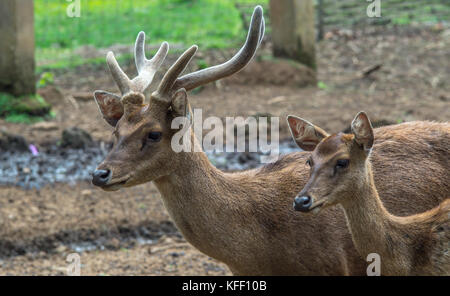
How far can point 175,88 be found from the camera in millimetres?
5125

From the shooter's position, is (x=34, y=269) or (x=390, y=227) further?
(x=34, y=269)

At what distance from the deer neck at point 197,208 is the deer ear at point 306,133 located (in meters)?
0.73

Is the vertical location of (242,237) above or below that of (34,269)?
above

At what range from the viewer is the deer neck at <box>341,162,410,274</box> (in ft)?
15.0

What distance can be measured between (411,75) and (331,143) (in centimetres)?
839

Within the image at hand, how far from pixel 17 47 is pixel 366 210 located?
6.87 meters

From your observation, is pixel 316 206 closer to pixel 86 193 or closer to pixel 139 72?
pixel 139 72

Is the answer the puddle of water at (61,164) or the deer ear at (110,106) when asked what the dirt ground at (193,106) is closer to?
the puddle of water at (61,164)

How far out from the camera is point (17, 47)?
33.2 ft

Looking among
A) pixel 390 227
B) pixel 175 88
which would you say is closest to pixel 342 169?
pixel 390 227

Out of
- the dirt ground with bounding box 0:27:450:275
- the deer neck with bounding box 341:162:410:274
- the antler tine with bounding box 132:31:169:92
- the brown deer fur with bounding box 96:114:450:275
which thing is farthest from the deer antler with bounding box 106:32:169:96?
the dirt ground with bounding box 0:27:450:275

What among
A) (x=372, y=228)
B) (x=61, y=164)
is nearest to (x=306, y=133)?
(x=372, y=228)

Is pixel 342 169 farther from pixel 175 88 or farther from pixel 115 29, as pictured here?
pixel 115 29

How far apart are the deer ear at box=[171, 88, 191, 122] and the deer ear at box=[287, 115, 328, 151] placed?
0.70m
